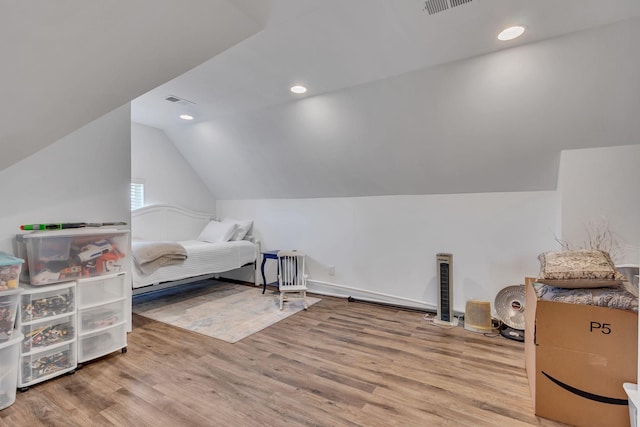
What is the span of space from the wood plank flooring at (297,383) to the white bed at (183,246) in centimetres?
69

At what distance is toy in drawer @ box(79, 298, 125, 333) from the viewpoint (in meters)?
2.24

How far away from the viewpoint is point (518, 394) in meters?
1.90

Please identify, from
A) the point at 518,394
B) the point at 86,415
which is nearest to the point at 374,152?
the point at 518,394

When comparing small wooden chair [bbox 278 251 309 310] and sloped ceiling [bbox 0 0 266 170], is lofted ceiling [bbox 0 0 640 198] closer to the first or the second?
sloped ceiling [bbox 0 0 266 170]

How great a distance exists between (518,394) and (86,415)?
2.67 metres

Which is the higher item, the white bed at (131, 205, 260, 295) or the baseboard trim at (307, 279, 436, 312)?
the white bed at (131, 205, 260, 295)

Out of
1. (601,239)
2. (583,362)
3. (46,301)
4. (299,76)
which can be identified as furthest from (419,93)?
(46,301)

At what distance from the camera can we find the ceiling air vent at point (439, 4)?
5.49ft

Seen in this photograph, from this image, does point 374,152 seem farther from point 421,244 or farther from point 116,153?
point 116,153

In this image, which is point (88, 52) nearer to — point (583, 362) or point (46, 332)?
point (46, 332)

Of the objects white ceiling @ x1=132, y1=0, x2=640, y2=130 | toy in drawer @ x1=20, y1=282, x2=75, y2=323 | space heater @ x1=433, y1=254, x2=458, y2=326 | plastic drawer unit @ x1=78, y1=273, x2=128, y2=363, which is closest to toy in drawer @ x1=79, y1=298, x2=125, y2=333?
plastic drawer unit @ x1=78, y1=273, x2=128, y2=363

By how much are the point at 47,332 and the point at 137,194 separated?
257 cm

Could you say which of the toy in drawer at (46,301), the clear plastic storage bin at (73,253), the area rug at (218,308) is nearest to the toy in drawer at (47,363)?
the toy in drawer at (46,301)

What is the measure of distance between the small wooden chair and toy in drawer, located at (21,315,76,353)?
6.71ft
